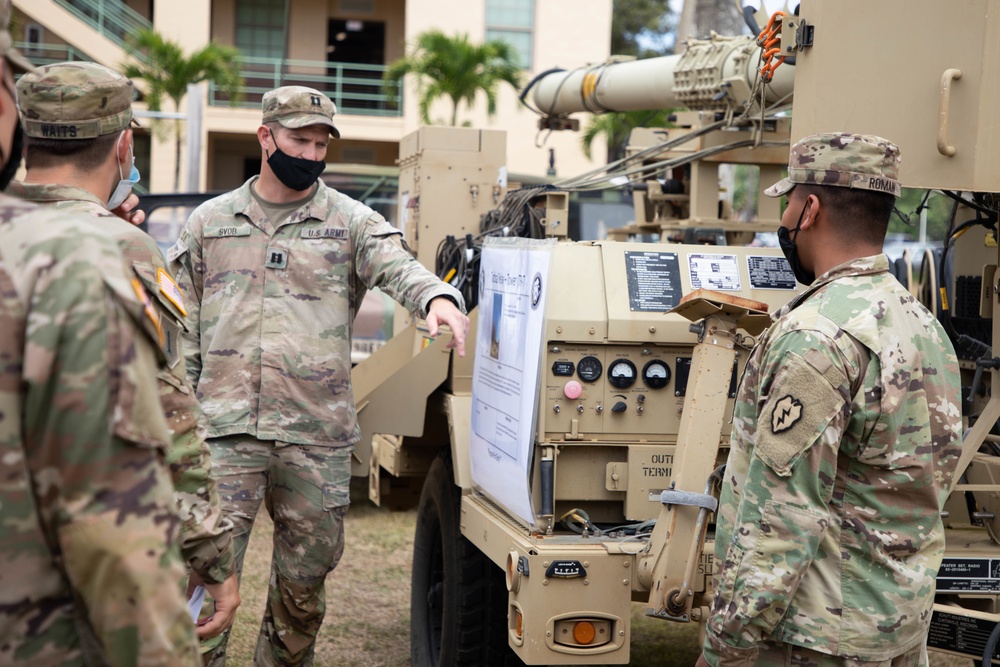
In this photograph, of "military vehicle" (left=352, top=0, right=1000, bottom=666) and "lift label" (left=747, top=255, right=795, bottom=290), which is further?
"lift label" (left=747, top=255, right=795, bottom=290)

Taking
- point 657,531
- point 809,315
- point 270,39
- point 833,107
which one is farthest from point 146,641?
point 270,39

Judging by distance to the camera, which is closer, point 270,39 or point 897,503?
point 897,503

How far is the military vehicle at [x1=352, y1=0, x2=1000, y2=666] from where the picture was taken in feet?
11.3

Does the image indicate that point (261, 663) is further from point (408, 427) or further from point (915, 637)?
point (915, 637)

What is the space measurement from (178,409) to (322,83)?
84.2 ft

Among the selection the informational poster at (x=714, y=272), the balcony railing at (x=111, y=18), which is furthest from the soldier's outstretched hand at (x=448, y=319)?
the balcony railing at (x=111, y=18)

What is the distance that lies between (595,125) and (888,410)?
63.2 feet

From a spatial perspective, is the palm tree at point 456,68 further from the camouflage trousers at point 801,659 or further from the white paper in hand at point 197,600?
the camouflage trousers at point 801,659

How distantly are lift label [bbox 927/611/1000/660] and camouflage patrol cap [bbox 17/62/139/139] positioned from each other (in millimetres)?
2637

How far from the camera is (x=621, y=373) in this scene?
12.5 feet

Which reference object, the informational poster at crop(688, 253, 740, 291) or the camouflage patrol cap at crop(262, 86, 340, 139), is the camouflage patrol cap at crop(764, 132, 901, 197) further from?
the camouflage patrol cap at crop(262, 86, 340, 139)

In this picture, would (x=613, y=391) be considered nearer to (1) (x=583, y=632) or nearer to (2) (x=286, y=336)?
(1) (x=583, y=632)

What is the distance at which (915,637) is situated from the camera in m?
2.65

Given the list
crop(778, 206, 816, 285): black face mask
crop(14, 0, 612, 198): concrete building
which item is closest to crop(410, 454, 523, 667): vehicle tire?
crop(778, 206, 816, 285): black face mask
